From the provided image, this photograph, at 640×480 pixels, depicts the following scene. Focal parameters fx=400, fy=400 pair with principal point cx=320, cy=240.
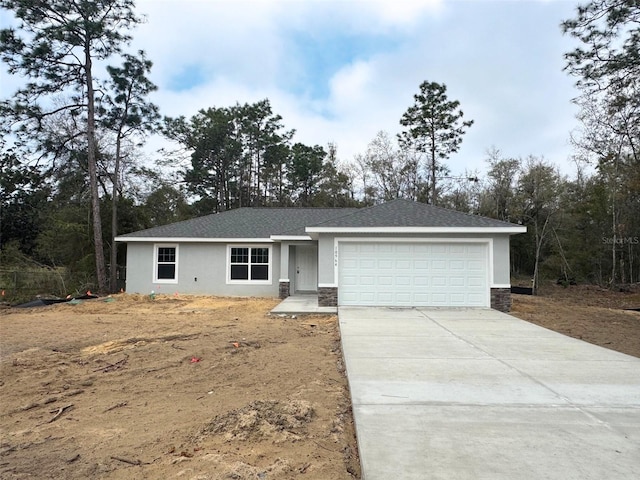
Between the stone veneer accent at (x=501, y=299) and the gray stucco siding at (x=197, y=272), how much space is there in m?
8.18

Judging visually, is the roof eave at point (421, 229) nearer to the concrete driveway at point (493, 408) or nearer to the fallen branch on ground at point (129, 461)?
Answer: the concrete driveway at point (493, 408)

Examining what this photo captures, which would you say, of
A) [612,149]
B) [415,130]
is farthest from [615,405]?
[415,130]

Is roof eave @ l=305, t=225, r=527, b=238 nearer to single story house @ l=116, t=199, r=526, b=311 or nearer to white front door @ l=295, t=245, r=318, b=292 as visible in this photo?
single story house @ l=116, t=199, r=526, b=311

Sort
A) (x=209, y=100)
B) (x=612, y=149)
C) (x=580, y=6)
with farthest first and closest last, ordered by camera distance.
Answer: (x=209, y=100) → (x=612, y=149) → (x=580, y=6)

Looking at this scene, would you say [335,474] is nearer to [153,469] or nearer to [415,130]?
[153,469]

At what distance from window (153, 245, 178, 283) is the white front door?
508 centimetres

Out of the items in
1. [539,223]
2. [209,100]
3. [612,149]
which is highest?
[209,100]

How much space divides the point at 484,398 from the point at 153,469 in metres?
3.30

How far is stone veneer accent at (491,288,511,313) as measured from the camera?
12.0 m

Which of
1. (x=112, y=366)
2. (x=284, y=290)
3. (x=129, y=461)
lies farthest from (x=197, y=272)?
(x=129, y=461)

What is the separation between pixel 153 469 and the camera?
2.97 meters

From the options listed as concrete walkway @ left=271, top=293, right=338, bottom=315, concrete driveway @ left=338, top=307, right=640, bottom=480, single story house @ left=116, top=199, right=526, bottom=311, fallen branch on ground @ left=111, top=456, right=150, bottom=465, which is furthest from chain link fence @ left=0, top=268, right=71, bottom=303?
fallen branch on ground @ left=111, top=456, right=150, bottom=465

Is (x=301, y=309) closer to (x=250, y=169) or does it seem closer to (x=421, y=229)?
(x=421, y=229)

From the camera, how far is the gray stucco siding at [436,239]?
39.4 feet
